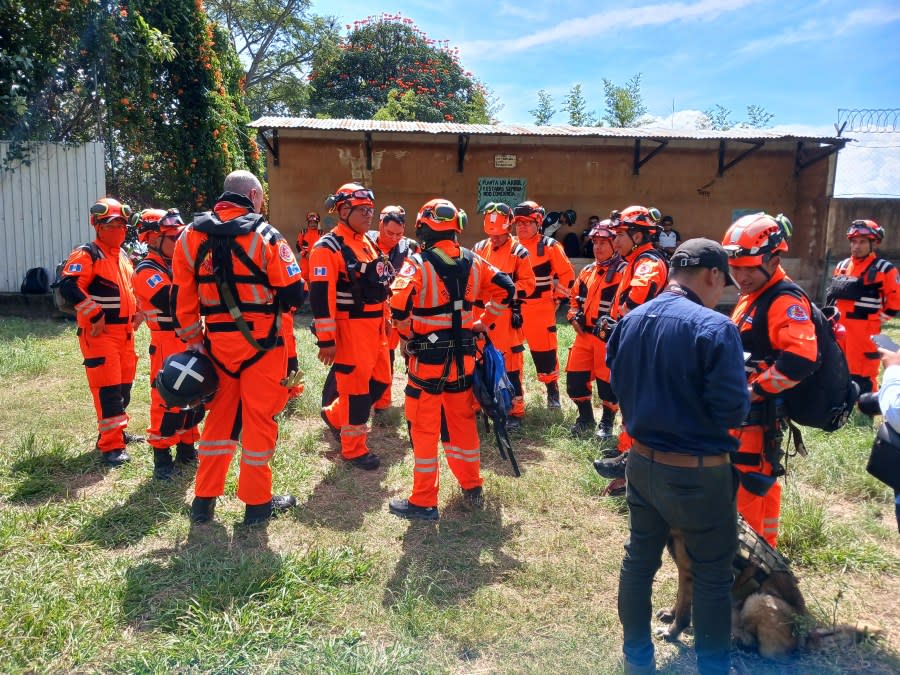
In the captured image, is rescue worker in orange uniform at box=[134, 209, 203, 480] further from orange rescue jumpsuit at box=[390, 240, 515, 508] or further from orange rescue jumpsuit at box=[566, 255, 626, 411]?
orange rescue jumpsuit at box=[566, 255, 626, 411]

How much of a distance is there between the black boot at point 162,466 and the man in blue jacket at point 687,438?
3.75 meters

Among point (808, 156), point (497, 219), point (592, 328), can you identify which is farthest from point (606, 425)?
point (808, 156)

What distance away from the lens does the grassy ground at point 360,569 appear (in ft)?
9.62

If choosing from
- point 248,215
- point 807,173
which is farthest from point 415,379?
point 807,173

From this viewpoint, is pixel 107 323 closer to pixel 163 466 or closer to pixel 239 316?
pixel 163 466

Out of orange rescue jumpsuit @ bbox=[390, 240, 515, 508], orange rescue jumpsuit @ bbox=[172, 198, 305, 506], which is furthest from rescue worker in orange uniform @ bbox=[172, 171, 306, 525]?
orange rescue jumpsuit @ bbox=[390, 240, 515, 508]

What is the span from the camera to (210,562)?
3.67 m

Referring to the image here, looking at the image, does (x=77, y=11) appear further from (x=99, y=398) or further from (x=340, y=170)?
(x=99, y=398)

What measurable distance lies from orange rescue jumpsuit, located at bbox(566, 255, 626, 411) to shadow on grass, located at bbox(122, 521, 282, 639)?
321 centimetres

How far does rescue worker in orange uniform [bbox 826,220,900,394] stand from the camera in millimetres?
6371

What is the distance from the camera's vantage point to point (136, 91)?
40.8 ft

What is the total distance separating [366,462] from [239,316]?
195cm

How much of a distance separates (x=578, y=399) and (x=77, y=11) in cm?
1129

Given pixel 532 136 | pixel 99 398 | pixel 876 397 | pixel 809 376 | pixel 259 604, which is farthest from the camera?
pixel 532 136
